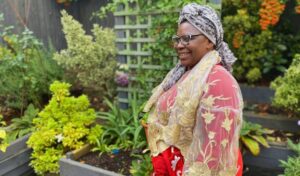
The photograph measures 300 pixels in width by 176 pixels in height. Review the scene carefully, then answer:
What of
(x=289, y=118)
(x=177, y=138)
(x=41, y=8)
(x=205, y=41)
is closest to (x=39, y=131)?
(x=177, y=138)

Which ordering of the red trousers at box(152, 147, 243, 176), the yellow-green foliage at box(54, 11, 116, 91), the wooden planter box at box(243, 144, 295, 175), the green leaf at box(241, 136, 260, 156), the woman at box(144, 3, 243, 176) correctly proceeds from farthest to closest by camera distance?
the yellow-green foliage at box(54, 11, 116, 91)
the wooden planter box at box(243, 144, 295, 175)
the green leaf at box(241, 136, 260, 156)
the red trousers at box(152, 147, 243, 176)
the woman at box(144, 3, 243, 176)

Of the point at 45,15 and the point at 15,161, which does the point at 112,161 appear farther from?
the point at 45,15

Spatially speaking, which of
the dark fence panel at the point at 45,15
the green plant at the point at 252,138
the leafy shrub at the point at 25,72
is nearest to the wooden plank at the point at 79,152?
the leafy shrub at the point at 25,72

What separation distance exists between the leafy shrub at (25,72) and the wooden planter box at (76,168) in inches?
48.5

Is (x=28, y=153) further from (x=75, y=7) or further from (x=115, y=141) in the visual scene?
(x=75, y=7)

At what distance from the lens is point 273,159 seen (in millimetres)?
3326

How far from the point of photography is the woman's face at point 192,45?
1517 mm

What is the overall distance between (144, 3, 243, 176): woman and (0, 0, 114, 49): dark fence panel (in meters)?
4.52

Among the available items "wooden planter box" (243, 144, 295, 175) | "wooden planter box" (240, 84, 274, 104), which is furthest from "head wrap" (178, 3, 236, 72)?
"wooden planter box" (240, 84, 274, 104)

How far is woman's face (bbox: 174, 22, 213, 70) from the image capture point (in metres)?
1.52

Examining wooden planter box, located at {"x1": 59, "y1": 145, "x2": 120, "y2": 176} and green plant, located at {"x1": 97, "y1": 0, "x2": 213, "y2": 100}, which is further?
green plant, located at {"x1": 97, "y1": 0, "x2": 213, "y2": 100}

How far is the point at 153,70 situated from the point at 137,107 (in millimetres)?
488

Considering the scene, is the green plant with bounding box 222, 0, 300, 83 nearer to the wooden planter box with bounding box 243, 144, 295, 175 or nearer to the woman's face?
the wooden planter box with bounding box 243, 144, 295, 175

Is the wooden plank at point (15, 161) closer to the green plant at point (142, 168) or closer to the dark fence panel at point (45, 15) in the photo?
the green plant at point (142, 168)
